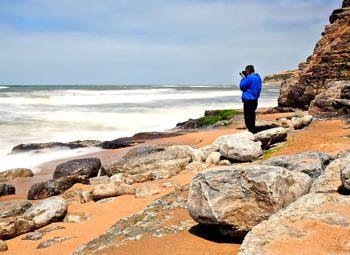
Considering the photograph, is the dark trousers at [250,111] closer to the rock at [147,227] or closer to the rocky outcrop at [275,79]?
the rock at [147,227]

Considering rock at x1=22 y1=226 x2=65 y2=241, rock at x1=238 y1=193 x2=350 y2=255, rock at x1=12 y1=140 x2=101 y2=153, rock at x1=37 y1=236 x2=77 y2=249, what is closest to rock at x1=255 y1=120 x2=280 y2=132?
rock at x1=22 y1=226 x2=65 y2=241

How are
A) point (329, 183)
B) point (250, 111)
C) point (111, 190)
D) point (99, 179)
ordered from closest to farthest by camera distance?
point (329, 183) → point (111, 190) → point (250, 111) → point (99, 179)

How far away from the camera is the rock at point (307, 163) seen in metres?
4.62

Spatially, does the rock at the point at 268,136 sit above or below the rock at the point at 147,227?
above

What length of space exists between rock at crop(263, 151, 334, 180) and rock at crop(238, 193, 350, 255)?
1.59 metres

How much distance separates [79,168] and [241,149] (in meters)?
4.77

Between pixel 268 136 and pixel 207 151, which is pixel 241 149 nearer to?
pixel 268 136

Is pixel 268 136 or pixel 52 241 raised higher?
pixel 268 136

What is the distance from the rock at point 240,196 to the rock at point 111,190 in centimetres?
346

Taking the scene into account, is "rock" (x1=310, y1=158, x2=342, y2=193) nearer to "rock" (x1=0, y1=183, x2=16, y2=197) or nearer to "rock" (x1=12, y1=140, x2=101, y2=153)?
"rock" (x1=0, y1=183, x2=16, y2=197)

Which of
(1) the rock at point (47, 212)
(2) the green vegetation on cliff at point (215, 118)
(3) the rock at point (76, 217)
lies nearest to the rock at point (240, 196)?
(3) the rock at point (76, 217)

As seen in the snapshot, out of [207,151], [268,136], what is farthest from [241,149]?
[207,151]

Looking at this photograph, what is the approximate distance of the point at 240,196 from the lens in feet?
10.3

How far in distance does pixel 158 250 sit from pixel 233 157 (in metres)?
4.57
